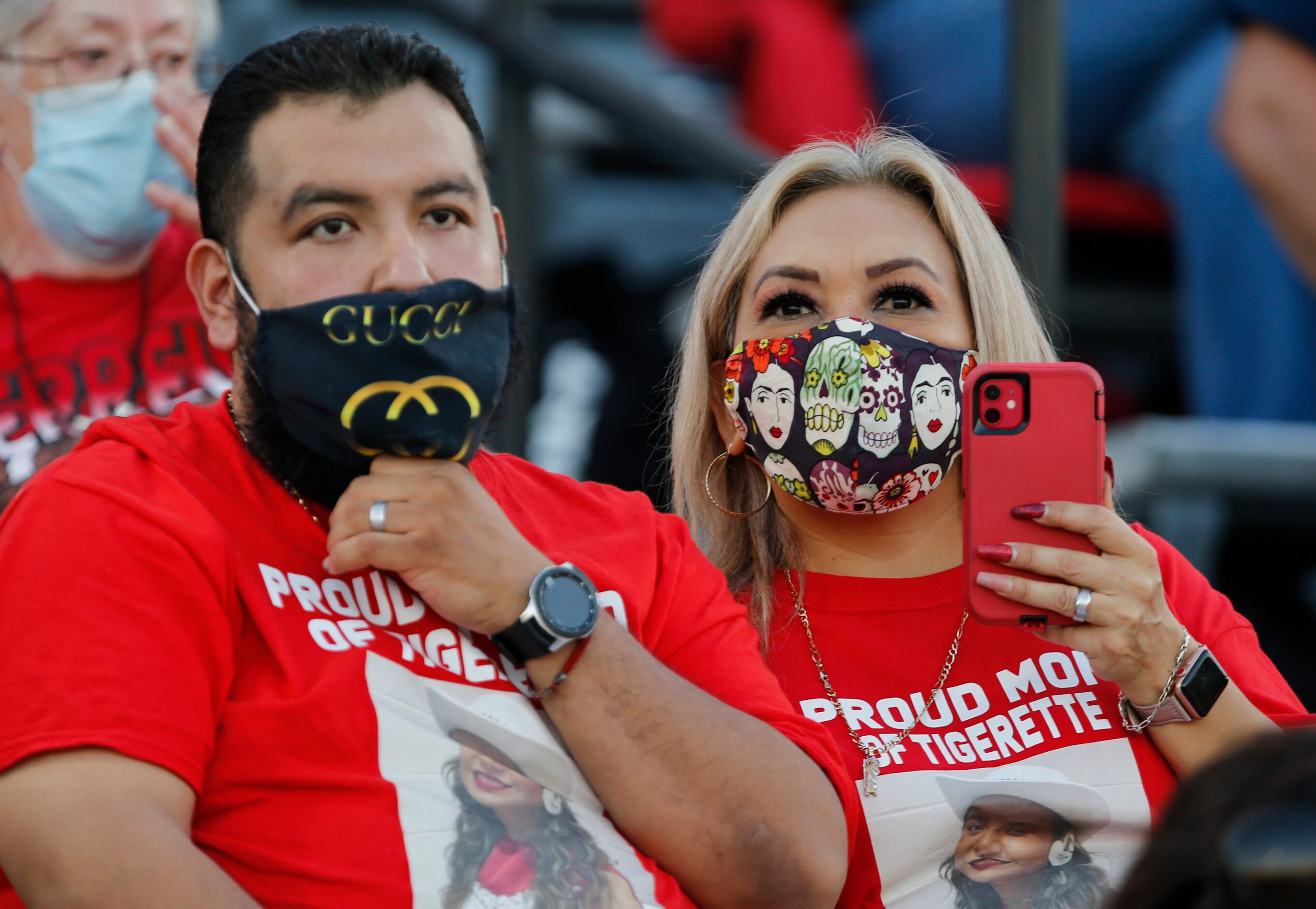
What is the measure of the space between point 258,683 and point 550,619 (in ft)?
1.14

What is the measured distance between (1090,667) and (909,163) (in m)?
0.93

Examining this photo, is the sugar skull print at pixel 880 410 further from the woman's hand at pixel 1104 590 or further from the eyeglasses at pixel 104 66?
the eyeglasses at pixel 104 66

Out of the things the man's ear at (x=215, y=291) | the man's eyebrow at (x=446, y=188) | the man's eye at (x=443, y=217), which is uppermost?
the man's eyebrow at (x=446, y=188)

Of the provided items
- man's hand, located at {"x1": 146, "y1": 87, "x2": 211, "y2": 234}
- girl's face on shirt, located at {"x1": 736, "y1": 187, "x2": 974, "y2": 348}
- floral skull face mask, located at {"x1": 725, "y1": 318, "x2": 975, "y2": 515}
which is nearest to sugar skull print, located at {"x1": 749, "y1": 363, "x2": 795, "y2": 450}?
floral skull face mask, located at {"x1": 725, "y1": 318, "x2": 975, "y2": 515}

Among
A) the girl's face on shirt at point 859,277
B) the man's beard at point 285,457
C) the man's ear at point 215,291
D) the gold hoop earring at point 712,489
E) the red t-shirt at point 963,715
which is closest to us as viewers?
the man's beard at point 285,457

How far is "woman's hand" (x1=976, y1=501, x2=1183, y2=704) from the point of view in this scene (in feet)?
6.95

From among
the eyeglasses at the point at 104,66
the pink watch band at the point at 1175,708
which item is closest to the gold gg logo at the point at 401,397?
the pink watch band at the point at 1175,708

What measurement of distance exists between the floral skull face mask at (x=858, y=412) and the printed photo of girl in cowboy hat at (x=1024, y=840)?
0.46m

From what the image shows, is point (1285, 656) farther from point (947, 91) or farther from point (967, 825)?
point (967, 825)

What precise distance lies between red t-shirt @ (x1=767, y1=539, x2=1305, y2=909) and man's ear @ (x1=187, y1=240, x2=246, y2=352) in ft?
3.16

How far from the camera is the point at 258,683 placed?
5.83 ft

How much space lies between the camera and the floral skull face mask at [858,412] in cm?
231

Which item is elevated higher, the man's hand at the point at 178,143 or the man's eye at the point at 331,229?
the man's eye at the point at 331,229

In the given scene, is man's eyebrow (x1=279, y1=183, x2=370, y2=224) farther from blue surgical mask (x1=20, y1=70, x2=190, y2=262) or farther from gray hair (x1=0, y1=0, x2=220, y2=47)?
gray hair (x1=0, y1=0, x2=220, y2=47)
